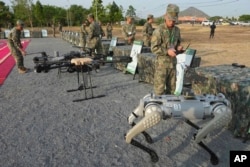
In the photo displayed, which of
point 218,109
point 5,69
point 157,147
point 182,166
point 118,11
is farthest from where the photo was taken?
point 118,11

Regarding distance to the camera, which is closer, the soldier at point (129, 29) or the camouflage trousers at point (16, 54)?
the camouflage trousers at point (16, 54)

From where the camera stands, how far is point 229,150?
3.95 meters

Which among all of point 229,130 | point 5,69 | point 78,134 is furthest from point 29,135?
point 5,69

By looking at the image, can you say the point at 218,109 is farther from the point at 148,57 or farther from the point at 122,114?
the point at 148,57

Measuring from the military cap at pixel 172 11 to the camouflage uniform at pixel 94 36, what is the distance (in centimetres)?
637

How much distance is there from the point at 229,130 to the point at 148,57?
3702mm

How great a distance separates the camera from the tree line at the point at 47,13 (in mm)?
54000

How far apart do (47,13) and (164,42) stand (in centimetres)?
7423

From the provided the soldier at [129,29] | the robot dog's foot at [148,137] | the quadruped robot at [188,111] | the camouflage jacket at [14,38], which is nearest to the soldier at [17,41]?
the camouflage jacket at [14,38]

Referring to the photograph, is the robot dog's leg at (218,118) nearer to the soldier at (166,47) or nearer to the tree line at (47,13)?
the soldier at (166,47)

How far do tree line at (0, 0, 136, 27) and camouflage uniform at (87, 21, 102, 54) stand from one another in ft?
109

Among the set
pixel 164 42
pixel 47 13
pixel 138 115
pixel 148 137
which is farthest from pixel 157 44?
pixel 47 13

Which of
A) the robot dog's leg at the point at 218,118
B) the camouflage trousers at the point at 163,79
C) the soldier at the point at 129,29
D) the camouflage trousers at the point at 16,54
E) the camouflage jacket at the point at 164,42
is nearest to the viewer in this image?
the robot dog's leg at the point at 218,118

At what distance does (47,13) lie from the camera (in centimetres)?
7275
